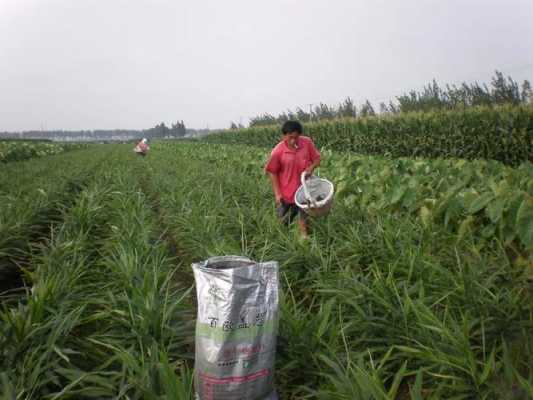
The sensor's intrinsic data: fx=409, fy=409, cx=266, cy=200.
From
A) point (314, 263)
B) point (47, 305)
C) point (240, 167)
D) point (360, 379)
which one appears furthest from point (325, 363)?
point (240, 167)

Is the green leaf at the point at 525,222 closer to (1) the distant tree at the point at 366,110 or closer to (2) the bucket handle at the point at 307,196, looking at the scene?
(2) the bucket handle at the point at 307,196

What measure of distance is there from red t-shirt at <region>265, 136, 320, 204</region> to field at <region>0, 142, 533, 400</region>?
479mm

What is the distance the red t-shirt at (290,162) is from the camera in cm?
473

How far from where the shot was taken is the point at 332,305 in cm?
279

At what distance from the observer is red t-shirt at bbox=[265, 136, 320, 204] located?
15.5ft

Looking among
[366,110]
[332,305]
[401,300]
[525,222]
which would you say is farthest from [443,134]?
[332,305]

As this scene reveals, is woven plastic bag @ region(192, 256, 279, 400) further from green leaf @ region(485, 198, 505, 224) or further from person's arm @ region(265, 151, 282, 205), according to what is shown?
person's arm @ region(265, 151, 282, 205)

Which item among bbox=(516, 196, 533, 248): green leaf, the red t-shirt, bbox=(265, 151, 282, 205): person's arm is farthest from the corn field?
bbox=(516, 196, 533, 248): green leaf

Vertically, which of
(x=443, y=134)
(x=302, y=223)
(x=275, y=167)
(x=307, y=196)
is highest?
(x=443, y=134)

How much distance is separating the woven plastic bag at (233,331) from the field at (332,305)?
156mm

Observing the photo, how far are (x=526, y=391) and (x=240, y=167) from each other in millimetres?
11378

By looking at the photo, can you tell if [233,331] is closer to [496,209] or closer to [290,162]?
[496,209]

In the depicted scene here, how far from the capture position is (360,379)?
1.83 meters

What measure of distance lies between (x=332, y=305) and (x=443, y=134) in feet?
38.7
